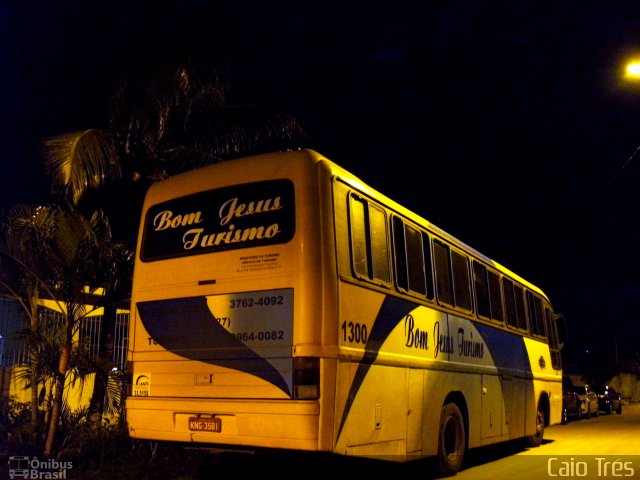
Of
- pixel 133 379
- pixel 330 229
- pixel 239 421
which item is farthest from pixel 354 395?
pixel 133 379

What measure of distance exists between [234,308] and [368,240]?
169 cm

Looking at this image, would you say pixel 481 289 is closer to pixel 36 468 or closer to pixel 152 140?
pixel 152 140

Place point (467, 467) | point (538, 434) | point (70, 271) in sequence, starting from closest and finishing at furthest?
point (70, 271) < point (467, 467) < point (538, 434)

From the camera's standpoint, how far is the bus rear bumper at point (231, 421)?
6750mm

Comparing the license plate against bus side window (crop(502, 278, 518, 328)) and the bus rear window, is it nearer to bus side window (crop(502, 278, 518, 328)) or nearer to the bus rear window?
the bus rear window

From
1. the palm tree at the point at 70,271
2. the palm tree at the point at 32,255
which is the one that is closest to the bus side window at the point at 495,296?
the palm tree at the point at 70,271

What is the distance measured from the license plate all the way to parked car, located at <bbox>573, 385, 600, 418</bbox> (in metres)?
20.5

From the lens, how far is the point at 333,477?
952 cm

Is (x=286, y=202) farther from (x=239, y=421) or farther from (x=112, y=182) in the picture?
(x=112, y=182)

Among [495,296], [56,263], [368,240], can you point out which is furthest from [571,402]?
[56,263]

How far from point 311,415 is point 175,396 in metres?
1.89

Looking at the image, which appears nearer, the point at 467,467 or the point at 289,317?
the point at 289,317

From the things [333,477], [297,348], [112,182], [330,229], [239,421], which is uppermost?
[112,182]

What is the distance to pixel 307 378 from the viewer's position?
6.83 metres
